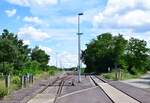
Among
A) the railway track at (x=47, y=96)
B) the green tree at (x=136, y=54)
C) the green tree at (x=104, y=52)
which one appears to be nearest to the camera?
the railway track at (x=47, y=96)

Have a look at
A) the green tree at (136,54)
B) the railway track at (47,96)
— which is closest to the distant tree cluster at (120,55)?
the green tree at (136,54)

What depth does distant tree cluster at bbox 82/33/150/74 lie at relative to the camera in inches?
4326

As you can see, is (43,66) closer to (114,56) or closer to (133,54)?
(114,56)

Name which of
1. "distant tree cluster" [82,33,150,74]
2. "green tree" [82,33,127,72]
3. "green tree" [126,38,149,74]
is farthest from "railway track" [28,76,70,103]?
"green tree" [126,38,149,74]

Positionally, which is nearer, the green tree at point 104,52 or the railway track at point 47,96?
the railway track at point 47,96

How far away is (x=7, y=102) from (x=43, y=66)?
344 feet

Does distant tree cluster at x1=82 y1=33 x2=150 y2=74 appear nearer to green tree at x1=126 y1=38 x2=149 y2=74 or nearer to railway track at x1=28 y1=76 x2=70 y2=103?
green tree at x1=126 y1=38 x2=149 y2=74

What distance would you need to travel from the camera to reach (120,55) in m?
112

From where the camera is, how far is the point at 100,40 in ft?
486

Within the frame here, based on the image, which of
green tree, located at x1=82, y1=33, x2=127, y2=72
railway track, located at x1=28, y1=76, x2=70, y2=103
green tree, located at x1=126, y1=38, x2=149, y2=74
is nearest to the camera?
railway track, located at x1=28, y1=76, x2=70, y2=103

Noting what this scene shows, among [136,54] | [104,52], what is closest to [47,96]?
[136,54]

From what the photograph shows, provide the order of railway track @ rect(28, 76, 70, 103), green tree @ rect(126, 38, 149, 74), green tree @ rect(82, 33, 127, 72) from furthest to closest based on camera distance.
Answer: green tree @ rect(82, 33, 127, 72) < green tree @ rect(126, 38, 149, 74) < railway track @ rect(28, 76, 70, 103)

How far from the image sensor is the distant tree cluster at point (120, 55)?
360ft

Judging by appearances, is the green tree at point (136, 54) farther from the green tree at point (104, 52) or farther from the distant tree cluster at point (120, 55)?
the green tree at point (104, 52)
